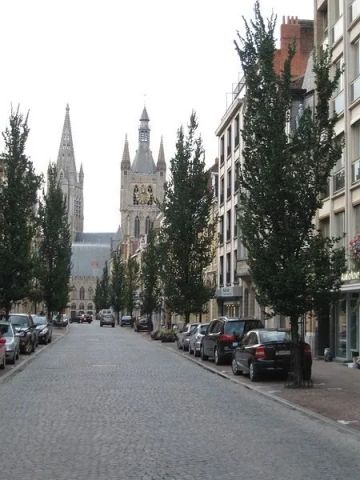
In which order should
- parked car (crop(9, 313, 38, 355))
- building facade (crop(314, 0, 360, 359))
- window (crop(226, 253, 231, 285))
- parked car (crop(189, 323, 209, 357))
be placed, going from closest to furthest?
building facade (crop(314, 0, 360, 359)) < parked car (crop(9, 313, 38, 355)) < parked car (crop(189, 323, 209, 357)) < window (crop(226, 253, 231, 285))

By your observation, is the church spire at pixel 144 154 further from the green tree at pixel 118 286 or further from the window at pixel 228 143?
the window at pixel 228 143

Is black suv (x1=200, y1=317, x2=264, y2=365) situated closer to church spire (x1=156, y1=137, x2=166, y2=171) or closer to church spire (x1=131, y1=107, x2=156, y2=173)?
church spire (x1=156, y1=137, x2=166, y2=171)

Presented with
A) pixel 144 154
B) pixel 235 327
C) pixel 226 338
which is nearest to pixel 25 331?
pixel 226 338

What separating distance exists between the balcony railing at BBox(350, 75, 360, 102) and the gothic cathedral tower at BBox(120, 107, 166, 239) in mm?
124508

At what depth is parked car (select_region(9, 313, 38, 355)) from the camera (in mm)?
30336

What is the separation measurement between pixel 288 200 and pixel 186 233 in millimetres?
23176

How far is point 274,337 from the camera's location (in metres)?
20.1

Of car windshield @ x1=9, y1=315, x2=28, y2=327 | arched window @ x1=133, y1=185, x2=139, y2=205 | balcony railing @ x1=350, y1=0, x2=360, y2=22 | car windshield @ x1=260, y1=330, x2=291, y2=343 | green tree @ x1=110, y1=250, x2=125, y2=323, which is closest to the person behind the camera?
car windshield @ x1=260, y1=330, x2=291, y2=343

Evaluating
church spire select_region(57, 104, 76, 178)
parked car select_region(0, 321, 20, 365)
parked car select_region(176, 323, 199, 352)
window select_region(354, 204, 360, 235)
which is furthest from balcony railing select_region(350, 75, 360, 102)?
church spire select_region(57, 104, 76, 178)

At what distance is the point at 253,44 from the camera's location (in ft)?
66.9

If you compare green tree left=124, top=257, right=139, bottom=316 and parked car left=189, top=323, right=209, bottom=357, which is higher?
green tree left=124, top=257, right=139, bottom=316

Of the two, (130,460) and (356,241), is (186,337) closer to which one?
(356,241)

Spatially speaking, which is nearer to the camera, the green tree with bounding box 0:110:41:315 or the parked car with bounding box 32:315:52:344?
the green tree with bounding box 0:110:41:315

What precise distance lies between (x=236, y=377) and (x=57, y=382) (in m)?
5.40
